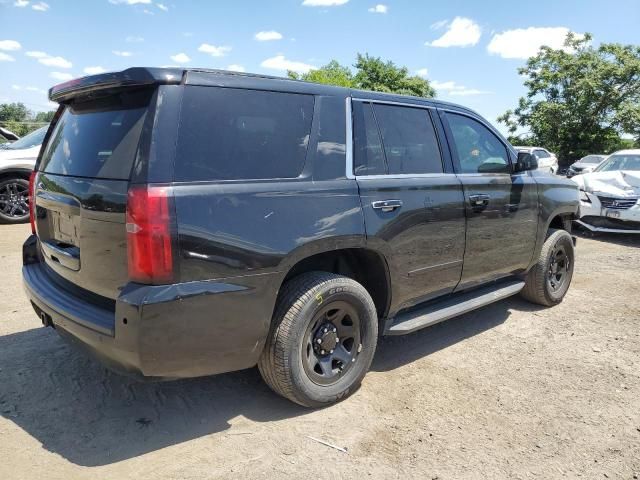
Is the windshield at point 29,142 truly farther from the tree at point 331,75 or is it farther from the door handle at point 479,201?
the tree at point 331,75

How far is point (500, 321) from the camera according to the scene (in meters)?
4.89

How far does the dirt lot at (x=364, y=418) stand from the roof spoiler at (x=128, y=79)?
72.9 inches

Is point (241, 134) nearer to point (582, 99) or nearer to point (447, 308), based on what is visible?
Result: point (447, 308)

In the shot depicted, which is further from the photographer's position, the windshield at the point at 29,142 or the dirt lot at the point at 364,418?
the windshield at the point at 29,142

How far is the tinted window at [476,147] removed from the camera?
414cm

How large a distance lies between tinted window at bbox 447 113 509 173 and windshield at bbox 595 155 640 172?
695cm

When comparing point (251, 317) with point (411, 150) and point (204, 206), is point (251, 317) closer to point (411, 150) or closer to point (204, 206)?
point (204, 206)

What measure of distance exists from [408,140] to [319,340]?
159 centimetres

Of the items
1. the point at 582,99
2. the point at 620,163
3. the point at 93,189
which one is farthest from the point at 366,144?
the point at 582,99

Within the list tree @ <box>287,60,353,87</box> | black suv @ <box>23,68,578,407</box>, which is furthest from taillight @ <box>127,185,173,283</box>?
tree @ <box>287,60,353,87</box>

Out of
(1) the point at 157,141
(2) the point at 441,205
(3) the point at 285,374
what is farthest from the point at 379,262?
(1) the point at 157,141

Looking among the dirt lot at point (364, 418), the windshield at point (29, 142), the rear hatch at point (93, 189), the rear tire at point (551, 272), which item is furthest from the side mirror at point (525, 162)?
the windshield at point (29, 142)

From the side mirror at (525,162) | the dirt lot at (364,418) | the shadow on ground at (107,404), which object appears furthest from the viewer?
the side mirror at (525,162)

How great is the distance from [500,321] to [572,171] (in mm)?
16287
